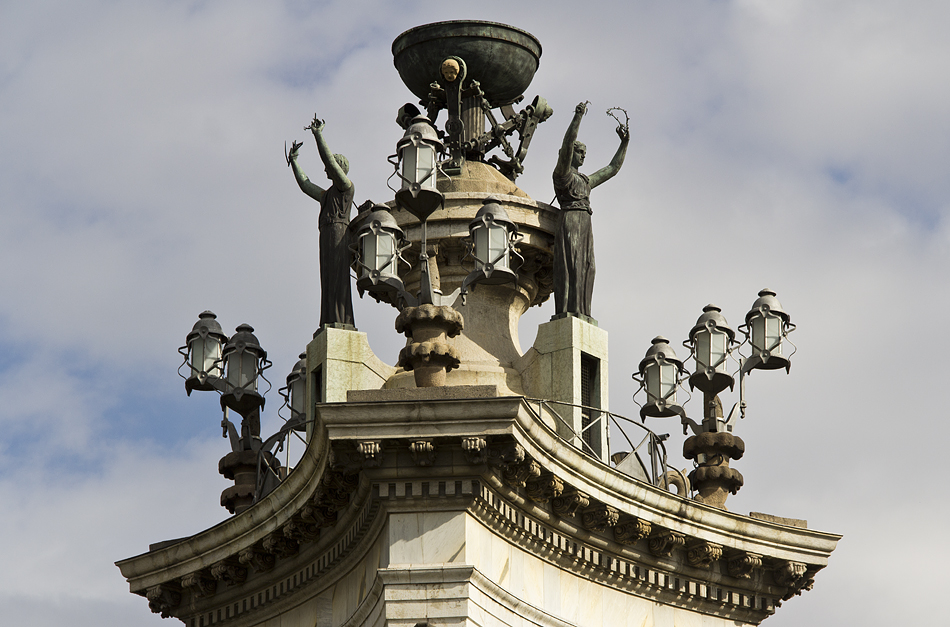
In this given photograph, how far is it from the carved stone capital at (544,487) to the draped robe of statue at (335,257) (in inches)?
248

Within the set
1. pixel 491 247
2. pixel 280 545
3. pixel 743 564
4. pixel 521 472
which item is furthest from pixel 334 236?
pixel 743 564

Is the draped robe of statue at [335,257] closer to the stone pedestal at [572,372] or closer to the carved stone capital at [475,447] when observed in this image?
the stone pedestal at [572,372]

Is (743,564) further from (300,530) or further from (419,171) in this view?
(419,171)

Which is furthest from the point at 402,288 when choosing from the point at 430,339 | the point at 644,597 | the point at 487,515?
the point at 644,597

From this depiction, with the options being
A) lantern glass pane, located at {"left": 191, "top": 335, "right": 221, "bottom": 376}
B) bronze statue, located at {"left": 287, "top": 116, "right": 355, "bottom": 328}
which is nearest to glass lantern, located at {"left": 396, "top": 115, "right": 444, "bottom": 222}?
bronze statue, located at {"left": 287, "top": 116, "right": 355, "bottom": 328}

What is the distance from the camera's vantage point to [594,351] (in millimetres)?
39656

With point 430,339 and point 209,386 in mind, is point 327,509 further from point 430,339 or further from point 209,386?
point 209,386

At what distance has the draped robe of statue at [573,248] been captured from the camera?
132 feet

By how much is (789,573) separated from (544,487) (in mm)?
5897

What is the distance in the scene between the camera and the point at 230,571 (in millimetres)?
38688

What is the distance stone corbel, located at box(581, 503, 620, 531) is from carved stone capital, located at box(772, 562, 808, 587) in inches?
156

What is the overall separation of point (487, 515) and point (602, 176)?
8803 mm

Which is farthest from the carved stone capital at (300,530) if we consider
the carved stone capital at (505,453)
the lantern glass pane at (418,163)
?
the lantern glass pane at (418,163)

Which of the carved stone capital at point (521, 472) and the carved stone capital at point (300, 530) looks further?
the carved stone capital at point (300, 530)
